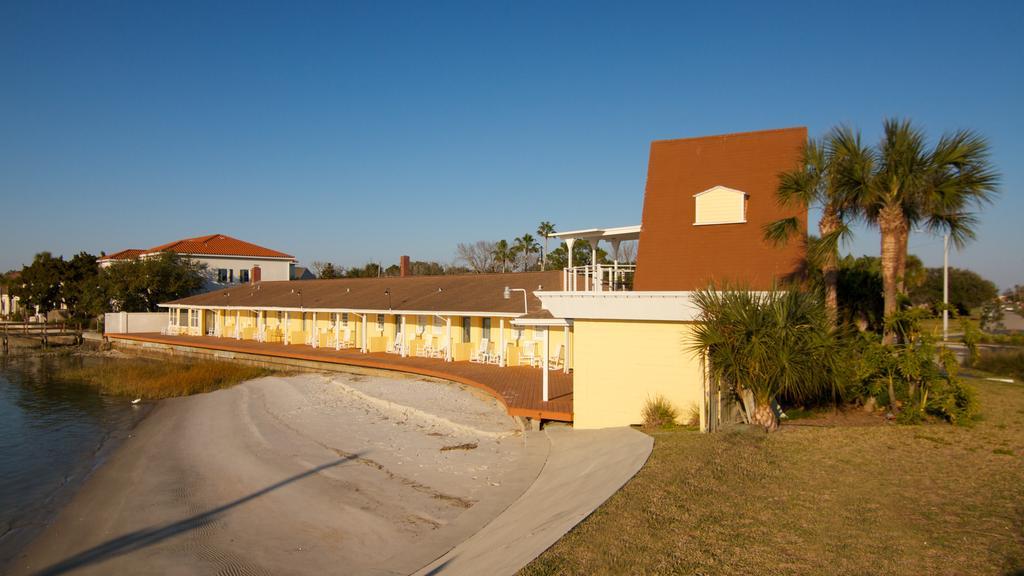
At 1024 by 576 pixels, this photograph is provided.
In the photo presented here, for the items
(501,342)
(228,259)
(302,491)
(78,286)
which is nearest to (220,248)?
(228,259)

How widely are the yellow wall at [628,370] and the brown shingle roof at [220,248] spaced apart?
55.8 metres

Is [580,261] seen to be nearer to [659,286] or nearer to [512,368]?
[512,368]

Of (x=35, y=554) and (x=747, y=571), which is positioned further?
(x=35, y=554)

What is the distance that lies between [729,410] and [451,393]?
9.74 metres

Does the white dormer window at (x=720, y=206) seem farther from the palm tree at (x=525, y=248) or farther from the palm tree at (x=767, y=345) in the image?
the palm tree at (x=525, y=248)

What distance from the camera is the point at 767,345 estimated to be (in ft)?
34.5

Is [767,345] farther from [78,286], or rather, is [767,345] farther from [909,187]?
[78,286]

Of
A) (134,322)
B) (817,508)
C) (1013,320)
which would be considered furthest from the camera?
(1013,320)

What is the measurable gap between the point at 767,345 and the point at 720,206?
5.99 meters

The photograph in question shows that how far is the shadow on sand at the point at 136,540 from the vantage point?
9.48m

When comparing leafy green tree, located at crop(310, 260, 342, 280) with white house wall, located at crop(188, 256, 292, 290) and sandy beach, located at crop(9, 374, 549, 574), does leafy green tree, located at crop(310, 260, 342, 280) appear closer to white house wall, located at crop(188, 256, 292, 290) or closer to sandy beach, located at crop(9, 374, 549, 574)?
white house wall, located at crop(188, 256, 292, 290)

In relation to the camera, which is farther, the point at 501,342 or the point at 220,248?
the point at 220,248

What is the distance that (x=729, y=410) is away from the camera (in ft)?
39.0

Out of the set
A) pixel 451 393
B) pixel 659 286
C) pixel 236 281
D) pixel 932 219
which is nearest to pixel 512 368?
pixel 451 393
